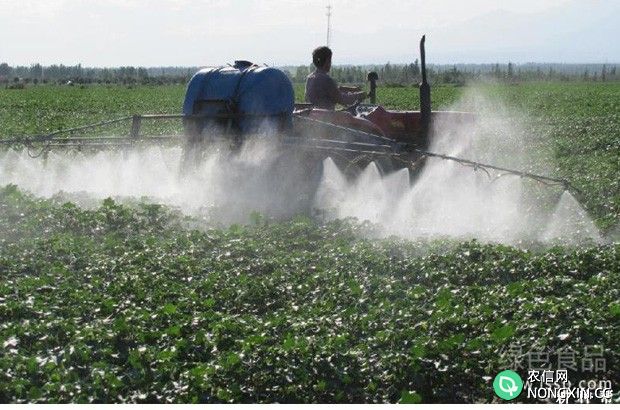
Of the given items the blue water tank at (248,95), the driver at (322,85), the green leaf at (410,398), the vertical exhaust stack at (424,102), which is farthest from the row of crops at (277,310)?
the driver at (322,85)

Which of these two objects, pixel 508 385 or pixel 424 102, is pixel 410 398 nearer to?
pixel 508 385

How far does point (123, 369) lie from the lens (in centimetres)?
725

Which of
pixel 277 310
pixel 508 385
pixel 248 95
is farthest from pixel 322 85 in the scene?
pixel 508 385

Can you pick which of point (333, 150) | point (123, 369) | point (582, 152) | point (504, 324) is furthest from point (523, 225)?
point (582, 152)

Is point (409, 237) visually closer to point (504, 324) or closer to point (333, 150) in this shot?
point (333, 150)

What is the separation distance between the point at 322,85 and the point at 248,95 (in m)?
1.32

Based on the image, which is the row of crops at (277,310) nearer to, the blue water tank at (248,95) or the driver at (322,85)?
the blue water tank at (248,95)

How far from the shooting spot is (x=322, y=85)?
15.1 meters

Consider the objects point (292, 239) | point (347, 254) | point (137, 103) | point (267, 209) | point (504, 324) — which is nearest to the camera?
point (504, 324)

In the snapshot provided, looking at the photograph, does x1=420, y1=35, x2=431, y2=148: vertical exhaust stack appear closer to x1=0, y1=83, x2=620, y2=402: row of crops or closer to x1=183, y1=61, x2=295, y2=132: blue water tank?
x1=183, y1=61, x2=295, y2=132: blue water tank

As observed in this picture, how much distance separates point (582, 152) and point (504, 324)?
16.5 metres

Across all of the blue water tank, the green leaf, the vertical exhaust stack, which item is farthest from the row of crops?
the vertical exhaust stack

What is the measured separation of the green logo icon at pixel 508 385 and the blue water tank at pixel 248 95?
8192 millimetres

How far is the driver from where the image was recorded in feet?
49.4
